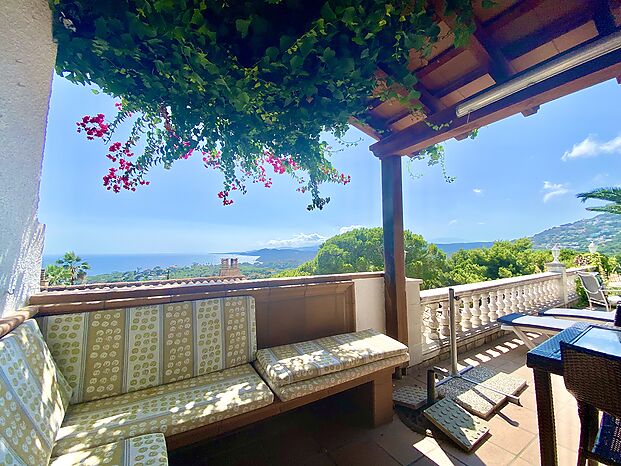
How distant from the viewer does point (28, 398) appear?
0.95 meters

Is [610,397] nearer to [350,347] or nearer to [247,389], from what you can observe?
[350,347]

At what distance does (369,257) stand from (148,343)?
9.87 m

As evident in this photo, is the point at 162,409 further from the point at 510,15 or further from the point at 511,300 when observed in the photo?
the point at 511,300

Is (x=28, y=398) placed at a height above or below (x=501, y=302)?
above

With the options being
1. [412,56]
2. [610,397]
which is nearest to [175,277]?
[412,56]

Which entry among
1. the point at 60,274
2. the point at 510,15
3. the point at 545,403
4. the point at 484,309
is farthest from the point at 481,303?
the point at 60,274

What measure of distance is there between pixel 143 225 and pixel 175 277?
481 centimetres

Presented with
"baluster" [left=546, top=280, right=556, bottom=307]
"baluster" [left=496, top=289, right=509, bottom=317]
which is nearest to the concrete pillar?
"baluster" [left=496, top=289, right=509, bottom=317]

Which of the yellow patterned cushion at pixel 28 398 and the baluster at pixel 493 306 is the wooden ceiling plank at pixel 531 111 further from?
the yellow patterned cushion at pixel 28 398

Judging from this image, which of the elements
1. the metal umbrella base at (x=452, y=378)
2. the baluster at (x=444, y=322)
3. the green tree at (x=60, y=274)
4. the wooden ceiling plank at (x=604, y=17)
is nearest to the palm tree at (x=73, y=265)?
the green tree at (x=60, y=274)

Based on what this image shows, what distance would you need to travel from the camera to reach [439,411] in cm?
188

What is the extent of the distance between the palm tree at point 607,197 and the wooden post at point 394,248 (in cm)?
546

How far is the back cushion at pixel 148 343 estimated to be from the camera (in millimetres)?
1348

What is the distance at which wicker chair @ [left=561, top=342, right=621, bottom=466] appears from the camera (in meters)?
0.92
